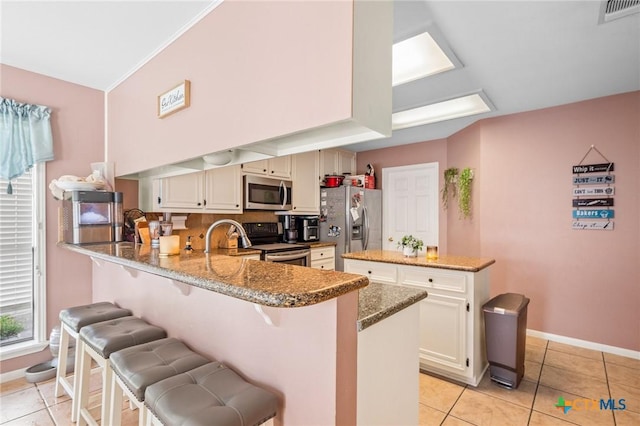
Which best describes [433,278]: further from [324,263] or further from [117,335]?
[117,335]

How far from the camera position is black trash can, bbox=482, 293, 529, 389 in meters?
2.29

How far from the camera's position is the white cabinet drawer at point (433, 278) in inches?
92.7

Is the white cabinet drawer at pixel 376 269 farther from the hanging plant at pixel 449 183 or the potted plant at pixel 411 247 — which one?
the hanging plant at pixel 449 183

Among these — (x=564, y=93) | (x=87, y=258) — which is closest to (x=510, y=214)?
(x=564, y=93)

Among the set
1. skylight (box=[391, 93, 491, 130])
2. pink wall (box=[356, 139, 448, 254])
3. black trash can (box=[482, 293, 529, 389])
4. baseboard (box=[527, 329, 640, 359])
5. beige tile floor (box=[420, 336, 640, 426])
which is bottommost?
beige tile floor (box=[420, 336, 640, 426])

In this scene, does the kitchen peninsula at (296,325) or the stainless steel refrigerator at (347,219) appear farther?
the stainless steel refrigerator at (347,219)

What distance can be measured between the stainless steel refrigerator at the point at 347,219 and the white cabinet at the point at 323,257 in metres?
0.10

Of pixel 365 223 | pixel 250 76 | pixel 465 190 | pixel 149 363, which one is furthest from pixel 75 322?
pixel 465 190

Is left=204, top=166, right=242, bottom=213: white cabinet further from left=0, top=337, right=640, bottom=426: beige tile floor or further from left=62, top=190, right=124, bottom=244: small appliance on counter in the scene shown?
left=0, top=337, right=640, bottom=426: beige tile floor

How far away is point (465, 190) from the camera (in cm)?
379

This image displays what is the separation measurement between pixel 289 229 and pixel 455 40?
295 cm

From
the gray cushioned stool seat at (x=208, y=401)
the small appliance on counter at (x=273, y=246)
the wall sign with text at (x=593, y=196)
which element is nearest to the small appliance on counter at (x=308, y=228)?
the small appliance on counter at (x=273, y=246)

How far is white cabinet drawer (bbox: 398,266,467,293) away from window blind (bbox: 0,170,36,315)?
10.2ft

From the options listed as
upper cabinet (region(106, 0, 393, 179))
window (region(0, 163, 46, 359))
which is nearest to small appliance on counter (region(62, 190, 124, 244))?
window (region(0, 163, 46, 359))
